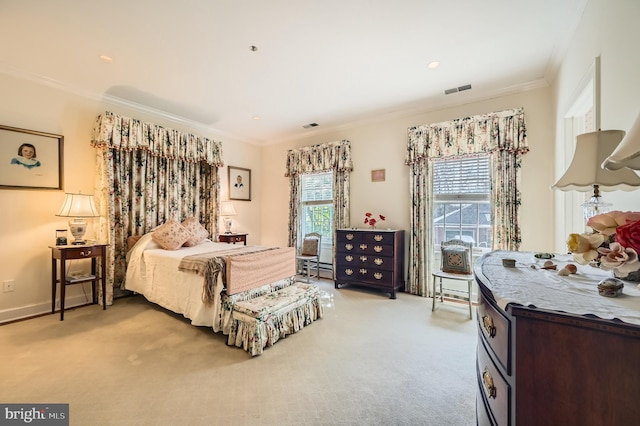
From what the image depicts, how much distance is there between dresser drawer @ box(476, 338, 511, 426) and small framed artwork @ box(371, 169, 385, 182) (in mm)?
3563

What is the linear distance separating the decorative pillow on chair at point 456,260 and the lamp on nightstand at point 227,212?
11.9 ft

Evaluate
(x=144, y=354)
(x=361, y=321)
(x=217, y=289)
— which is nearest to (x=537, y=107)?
(x=361, y=321)

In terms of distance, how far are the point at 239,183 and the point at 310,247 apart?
2.07 metres

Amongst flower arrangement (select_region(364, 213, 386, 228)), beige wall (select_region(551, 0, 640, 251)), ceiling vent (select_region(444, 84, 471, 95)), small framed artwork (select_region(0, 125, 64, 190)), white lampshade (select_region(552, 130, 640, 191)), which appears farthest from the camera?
flower arrangement (select_region(364, 213, 386, 228))

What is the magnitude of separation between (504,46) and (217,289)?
12.2ft

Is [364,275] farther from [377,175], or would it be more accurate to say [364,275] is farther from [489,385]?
[489,385]

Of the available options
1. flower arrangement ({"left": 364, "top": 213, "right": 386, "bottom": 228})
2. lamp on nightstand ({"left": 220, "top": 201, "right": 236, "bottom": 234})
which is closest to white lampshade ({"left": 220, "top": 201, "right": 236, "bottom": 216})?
lamp on nightstand ({"left": 220, "top": 201, "right": 236, "bottom": 234})

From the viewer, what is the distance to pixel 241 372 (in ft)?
7.00

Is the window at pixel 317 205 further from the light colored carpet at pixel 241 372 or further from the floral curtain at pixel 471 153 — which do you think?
the light colored carpet at pixel 241 372

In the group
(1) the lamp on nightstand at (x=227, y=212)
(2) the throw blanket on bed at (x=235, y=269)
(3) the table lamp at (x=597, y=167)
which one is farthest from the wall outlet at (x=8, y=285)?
(3) the table lamp at (x=597, y=167)

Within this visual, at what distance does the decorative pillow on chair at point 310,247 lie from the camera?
4.94 metres

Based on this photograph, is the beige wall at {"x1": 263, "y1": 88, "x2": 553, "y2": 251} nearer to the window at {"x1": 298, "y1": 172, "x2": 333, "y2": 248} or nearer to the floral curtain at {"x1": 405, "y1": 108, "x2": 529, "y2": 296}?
the floral curtain at {"x1": 405, "y1": 108, "x2": 529, "y2": 296}

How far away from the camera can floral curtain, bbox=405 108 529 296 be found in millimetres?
3398

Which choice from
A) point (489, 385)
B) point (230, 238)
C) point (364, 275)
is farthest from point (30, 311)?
point (489, 385)
